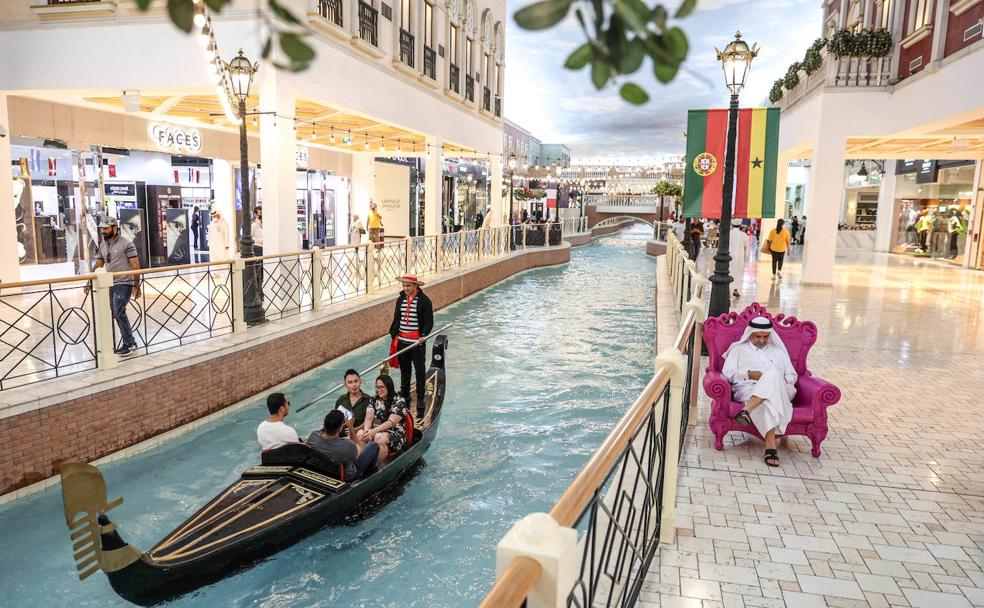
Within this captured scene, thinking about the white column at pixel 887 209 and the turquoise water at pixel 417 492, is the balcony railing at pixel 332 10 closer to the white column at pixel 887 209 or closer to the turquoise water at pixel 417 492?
the turquoise water at pixel 417 492

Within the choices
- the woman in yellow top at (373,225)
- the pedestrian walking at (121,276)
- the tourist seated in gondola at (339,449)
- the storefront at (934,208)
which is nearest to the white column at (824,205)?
the storefront at (934,208)

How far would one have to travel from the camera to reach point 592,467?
220 cm

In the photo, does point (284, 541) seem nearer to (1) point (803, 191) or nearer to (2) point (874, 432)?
(2) point (874, 432)

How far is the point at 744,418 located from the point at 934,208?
81.0ft

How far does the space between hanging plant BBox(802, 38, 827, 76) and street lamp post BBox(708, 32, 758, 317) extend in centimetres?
1058

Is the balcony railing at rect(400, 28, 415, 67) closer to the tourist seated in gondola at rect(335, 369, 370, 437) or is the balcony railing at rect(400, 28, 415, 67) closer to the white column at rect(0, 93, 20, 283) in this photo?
the white column at rect(0, 93, 20, 283)

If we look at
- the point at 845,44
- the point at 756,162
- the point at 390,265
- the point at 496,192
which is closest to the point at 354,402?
the point at 756,162

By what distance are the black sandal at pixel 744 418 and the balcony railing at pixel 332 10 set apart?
9.70 metres

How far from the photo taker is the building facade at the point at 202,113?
10297 mm

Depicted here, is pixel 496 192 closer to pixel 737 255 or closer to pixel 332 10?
pixel 737 255

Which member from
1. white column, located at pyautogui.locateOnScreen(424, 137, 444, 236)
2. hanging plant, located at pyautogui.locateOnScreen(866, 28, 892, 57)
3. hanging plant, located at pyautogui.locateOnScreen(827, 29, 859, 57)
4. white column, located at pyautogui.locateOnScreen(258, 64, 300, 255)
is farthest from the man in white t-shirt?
hanging plant, located at pyautogui.locateOnScreen(866, 28, 892, 57)

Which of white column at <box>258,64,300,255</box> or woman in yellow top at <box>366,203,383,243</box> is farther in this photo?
woman in yellow top at <box>366,203,383,243</box>

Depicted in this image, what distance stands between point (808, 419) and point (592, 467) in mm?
3531

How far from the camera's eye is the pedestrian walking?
7332 millimetres
